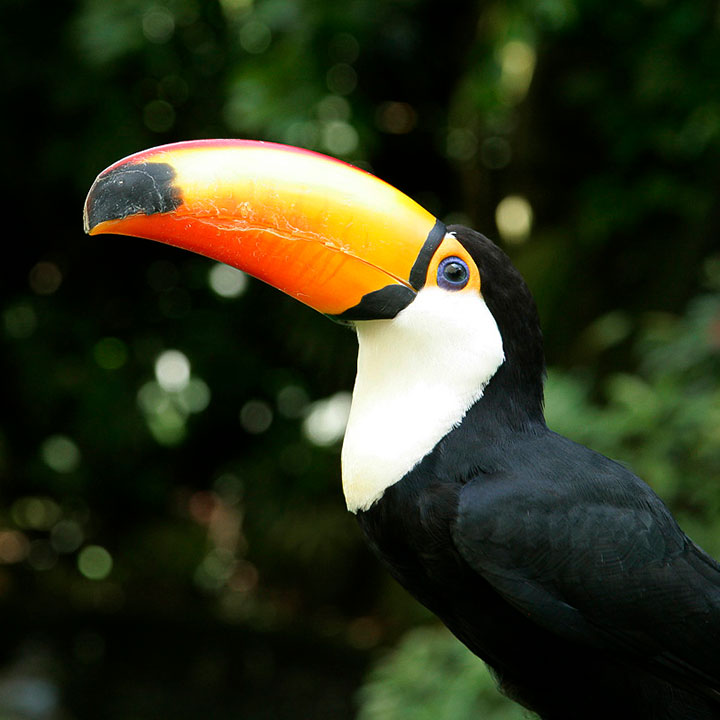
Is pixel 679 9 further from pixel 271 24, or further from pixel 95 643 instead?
pixel 95 643

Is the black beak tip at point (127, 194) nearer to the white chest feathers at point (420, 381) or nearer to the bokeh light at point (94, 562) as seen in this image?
the white chest feathers at point (420, 381)

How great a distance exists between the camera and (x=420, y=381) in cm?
166

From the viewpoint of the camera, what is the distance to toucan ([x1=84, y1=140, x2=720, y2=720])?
5.36 feet

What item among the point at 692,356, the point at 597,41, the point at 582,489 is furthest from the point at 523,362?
the point at 597,41

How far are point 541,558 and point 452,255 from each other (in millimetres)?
479

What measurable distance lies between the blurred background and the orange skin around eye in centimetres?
151

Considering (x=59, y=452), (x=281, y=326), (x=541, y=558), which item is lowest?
(x=59, y=452)

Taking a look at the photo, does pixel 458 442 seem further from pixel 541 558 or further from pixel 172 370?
pixel 172 370

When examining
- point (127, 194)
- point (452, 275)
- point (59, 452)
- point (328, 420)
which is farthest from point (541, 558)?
point (59, 452)

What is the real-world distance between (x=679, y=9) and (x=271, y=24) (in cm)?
152

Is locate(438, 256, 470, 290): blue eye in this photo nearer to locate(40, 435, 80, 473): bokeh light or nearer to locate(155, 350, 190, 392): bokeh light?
locate(155, 350, 190, 392): bokeh light

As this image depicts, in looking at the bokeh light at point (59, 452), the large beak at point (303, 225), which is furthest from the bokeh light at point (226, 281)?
the large beak at point (303, 225)

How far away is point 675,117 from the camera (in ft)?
13.5

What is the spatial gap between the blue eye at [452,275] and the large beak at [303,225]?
0.09 ft
